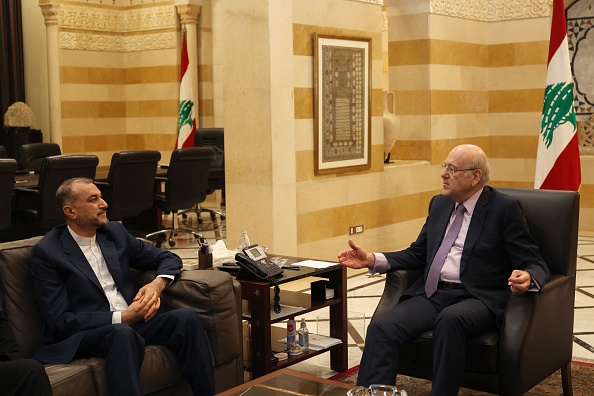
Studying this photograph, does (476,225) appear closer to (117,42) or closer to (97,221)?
(97,221)

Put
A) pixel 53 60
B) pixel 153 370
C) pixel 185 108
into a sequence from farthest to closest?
pixel 53 60 < pixel 185 108 < pixel 153 370

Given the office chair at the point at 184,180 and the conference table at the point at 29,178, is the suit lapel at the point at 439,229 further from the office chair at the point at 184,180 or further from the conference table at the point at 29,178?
the conference table at the point at 29,178

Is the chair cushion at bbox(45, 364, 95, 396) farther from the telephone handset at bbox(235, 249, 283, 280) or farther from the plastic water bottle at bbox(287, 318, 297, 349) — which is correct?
the plastic water bottle at bbox(287, 318, 297, 349)

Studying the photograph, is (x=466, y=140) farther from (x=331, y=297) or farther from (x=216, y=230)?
(x=331, y=297)

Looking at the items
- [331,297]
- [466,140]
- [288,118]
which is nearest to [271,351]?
[331,297]

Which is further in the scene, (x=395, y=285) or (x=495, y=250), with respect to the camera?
(x=395, y=285)

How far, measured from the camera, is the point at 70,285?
13.2ft

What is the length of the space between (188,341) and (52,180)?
13.7 feet

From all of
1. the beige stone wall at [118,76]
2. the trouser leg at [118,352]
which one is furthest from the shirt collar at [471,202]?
the beige stone wall at [118,76]

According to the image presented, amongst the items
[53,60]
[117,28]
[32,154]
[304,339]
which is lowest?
[304,339]

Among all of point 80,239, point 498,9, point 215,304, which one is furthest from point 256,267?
point 498,9

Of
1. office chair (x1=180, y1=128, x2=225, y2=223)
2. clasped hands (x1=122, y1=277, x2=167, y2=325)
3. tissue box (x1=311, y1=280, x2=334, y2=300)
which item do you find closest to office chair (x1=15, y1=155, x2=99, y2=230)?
office chair (x1=180, y1=128, x2=225, y2=223)

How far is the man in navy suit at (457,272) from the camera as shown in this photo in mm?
3941

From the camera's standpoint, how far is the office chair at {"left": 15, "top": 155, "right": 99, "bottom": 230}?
766cm
